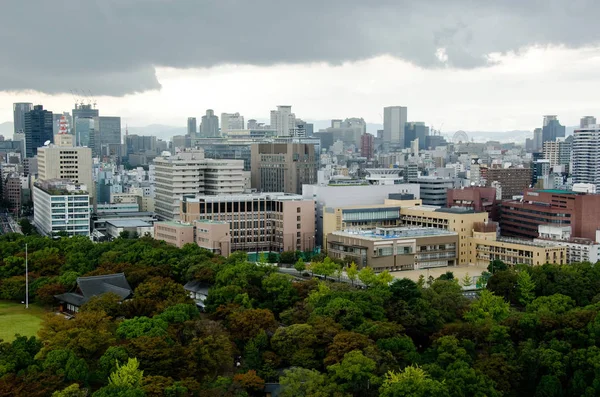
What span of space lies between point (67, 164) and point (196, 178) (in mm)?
14020

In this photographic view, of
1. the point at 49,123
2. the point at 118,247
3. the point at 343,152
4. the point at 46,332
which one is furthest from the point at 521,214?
the point at 343,152

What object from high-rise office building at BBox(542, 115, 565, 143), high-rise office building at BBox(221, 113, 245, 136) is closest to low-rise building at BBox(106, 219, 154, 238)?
high-rise office building at BBox(221, 113, 245, 136)

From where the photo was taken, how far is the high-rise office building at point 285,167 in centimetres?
6350

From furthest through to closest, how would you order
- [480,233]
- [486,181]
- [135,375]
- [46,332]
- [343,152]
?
1. [343,152]
2. [486,181]
3. [480,233]
4. [46,332]
5. [135,375]

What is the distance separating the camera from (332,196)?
151 ft

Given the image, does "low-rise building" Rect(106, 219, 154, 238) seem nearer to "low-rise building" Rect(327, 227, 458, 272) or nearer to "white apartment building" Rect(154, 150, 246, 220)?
"white apartment building" Rect(154, 150, 246, 220)

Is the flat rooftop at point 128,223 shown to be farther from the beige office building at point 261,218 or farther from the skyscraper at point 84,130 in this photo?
the skyscraper at point 84,130

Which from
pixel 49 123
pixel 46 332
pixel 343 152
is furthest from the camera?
pixel 343 152

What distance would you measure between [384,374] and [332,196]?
1060 inches

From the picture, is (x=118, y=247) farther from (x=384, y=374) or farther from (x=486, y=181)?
(x=486, y=181)

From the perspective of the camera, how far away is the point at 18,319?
1005 inches

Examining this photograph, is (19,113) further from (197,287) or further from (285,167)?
(197,287)

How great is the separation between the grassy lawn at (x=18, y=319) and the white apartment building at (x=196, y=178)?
23468mm

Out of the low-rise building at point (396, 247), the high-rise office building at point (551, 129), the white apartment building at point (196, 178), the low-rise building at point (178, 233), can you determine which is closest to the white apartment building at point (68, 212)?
the white apartment building at point (196, 178)
